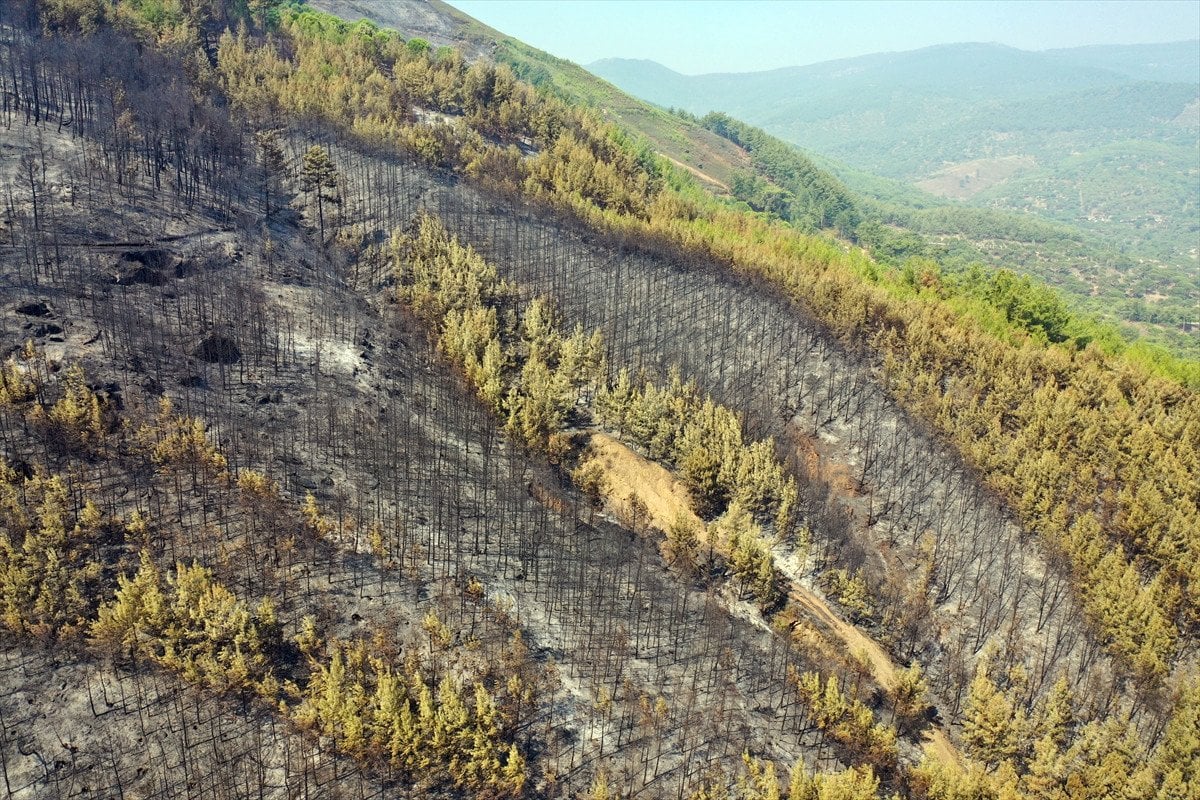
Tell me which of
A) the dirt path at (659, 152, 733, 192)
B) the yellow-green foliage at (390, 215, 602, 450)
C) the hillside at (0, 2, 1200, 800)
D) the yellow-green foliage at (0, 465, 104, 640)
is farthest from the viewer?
the dirt path at (659, 152, 733, 192)

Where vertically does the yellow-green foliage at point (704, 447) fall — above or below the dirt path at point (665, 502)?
above

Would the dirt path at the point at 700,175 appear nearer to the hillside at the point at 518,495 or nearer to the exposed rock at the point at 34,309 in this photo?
the hillside at the point at 518,495

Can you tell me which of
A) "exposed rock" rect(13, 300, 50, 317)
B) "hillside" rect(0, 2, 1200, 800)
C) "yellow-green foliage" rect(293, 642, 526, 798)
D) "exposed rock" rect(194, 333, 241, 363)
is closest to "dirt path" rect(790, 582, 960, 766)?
"hillside" rect(0, 2, 1200, 800)

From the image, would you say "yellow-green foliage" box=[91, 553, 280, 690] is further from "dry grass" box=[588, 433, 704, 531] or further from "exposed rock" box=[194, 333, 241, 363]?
"dry grass" box=[588, 433, 704, 531]

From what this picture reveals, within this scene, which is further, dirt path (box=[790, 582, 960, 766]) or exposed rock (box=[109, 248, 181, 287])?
exposed rock (box=[109, 248, 181, 287])

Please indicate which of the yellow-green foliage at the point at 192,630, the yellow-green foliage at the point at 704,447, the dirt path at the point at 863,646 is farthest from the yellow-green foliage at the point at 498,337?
the yellow-green foliage at the point at 192,630

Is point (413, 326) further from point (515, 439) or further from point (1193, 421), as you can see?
point (1193, 421)
